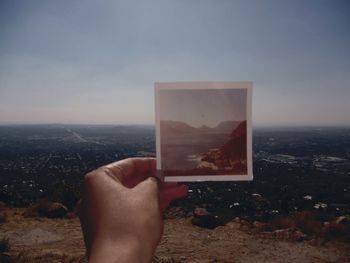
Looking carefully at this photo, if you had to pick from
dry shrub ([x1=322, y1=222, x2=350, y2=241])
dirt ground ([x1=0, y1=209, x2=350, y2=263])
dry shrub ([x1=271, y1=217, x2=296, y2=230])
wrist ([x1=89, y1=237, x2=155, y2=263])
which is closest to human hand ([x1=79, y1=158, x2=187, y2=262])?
wrist ([x1=89, y1=237, x2=155, y2=263])

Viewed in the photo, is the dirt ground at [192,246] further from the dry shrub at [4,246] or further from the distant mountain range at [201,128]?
the distant mountain range at [201,128]

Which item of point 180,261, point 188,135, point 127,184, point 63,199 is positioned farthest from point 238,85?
point 63,199

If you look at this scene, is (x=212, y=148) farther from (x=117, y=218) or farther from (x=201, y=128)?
(x=117, y=218)

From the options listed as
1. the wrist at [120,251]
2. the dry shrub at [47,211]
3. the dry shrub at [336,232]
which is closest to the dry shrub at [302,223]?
the dry shrub at [336,232]

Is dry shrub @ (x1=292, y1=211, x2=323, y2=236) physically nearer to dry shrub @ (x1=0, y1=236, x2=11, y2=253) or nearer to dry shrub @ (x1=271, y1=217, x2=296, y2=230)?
dry shrub @ (x1=271, y1=217, x2=296, y2=230)

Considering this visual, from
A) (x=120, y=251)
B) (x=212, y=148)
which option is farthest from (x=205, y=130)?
(x=120, y=251)

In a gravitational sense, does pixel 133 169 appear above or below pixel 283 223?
above

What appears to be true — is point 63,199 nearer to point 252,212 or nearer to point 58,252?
point 58,252
